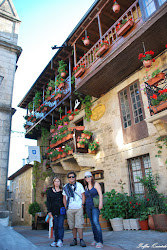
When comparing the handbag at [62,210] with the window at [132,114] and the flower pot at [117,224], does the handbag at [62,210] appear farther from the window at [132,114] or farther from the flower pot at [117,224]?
the window at [132,114]

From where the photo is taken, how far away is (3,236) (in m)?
2.45

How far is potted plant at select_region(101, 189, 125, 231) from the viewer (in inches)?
243

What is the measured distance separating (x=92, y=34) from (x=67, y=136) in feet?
18.1

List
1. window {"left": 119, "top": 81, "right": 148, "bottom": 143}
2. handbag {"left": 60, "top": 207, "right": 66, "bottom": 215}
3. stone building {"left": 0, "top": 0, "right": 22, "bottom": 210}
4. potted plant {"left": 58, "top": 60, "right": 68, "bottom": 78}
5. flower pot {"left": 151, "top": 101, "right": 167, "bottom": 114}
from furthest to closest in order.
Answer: potted plant {"left": 58, "top": 60, "right": 68, "bottom": 78} < window {"left": 119, "top": 81, "right": 148, "bottom": 143} < stone building {"left": 0, "top": 0, "right": 22, "bottom": 210} < flower pot {"left": 151, "top": 101, "right": 167, "bottom": 114} < handbag {"left": 60, "top": 207, "right": 66, "bottom": 215}

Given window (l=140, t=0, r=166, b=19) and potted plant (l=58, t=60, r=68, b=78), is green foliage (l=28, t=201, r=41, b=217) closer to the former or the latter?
potted plant (l=58, t=60, r=68, b=78)

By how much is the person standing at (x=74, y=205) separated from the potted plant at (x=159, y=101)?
3461 mm

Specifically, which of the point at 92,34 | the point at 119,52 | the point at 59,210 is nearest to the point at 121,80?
the point at 119,52

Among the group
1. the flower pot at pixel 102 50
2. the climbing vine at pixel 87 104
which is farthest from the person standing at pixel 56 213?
the climbing vine at pixel 87 104

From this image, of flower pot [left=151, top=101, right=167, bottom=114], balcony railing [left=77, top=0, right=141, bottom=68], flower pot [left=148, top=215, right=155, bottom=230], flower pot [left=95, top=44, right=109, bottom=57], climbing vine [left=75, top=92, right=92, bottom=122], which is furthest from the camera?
climbing vine [left=75, top=92, right=92, bottom=122]

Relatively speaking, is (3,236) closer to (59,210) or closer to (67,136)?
(59,210)

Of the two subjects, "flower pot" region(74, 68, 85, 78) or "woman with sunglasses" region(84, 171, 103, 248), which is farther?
"flower pot" region(74, 68, 85, 78)

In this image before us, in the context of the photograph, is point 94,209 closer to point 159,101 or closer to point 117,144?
point 159,101

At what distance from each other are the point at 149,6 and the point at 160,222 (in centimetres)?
685

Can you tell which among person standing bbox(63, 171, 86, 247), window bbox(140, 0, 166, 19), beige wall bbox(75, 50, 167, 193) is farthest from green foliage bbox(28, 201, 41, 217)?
window bbox(140, 0, 166, 19)
